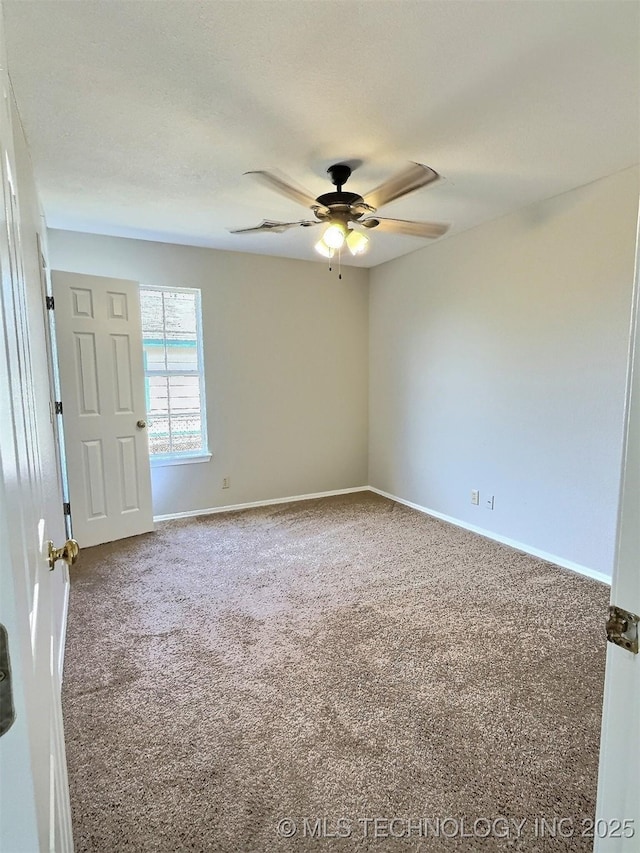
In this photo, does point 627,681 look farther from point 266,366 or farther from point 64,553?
point 266,366

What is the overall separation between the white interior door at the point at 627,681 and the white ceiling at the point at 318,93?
4.55 ft

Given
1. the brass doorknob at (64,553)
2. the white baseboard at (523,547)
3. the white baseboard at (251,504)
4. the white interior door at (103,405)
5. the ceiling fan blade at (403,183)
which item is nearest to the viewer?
the brass doorknob at (64,553)

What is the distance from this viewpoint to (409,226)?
2.62 metres

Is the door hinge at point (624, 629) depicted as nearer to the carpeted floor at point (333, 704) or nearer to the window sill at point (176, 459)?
the carpeted floor at point (333, 704)

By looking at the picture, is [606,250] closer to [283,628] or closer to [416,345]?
[416,345]

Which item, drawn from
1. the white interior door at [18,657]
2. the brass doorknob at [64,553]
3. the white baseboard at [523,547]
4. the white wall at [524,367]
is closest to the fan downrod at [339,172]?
the white wall at [524,367]

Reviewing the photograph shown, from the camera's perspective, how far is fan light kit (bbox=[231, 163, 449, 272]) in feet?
6.50

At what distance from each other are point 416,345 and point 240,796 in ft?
12.1

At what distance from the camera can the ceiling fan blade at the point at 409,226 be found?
2.51 metres

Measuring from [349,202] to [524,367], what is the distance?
1.85m

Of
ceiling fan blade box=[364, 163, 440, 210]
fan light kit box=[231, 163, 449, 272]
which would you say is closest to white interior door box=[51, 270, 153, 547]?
fan light kit box=[231, 163, 449, 272]

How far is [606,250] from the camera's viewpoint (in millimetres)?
2727

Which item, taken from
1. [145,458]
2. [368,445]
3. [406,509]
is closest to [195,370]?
[145,458]

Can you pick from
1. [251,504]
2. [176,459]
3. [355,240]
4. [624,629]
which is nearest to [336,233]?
[355,240]
